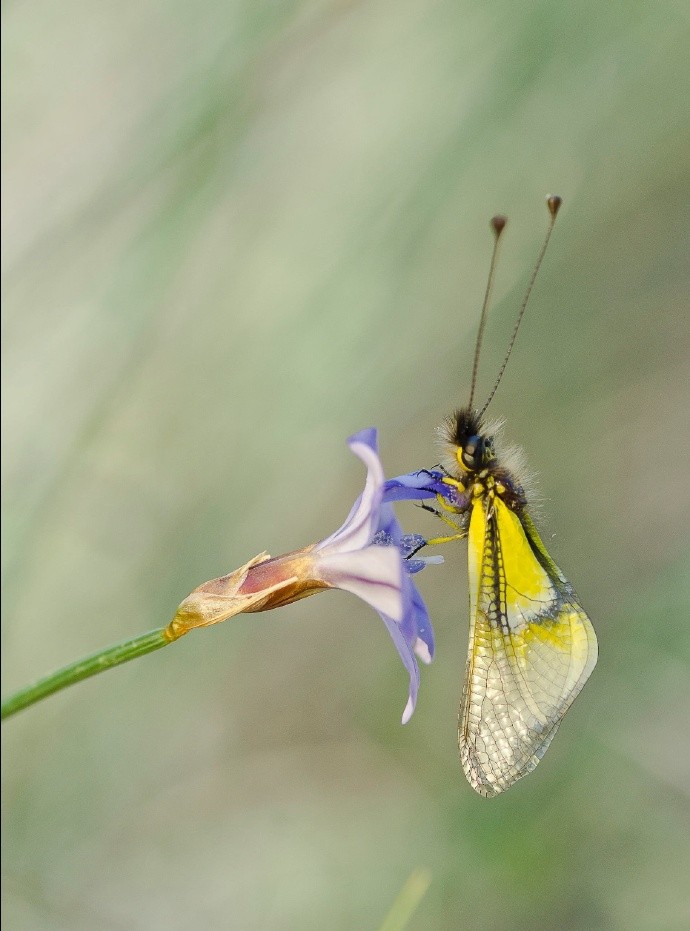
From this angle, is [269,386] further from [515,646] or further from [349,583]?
[349,583]

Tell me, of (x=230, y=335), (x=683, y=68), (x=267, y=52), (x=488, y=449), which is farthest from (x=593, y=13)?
(x=488, y=449)

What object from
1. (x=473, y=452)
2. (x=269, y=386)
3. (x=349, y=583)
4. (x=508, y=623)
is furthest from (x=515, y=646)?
(x=269, y=386)

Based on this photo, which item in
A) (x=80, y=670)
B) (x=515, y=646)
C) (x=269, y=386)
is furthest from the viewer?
(x=269, y=386)

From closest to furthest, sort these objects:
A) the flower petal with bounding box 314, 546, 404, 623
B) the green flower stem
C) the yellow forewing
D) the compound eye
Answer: the green flower stem < the flower petal with bounding box 314, 546, 404, 623 < the yellow forewing < the compound eye

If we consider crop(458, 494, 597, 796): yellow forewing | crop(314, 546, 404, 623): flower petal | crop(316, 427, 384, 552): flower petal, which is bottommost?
crop(458, 494, 597, 796): yellow forewing

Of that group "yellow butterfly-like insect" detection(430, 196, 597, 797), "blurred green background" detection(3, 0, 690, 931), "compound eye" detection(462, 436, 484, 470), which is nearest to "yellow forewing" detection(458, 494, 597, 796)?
"yellow butterfly-like insect" detection(430, 196, 597, 797)

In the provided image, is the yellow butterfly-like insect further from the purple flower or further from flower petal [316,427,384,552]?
flower petal [316,427,384,552]
